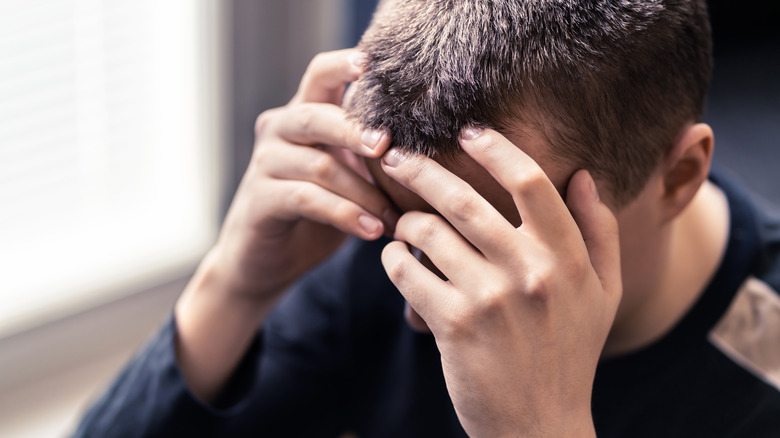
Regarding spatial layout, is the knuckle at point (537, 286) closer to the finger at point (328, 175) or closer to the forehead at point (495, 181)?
the forehead at point (495, 181)

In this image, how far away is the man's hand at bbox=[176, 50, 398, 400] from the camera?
736mm

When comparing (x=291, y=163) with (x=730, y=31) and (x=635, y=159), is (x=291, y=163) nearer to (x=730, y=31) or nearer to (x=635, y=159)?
(x=635, y=159)

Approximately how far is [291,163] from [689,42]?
433 mm

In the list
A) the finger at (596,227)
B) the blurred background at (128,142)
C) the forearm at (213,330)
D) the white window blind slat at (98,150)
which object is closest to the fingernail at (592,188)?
the finger at (596,227)

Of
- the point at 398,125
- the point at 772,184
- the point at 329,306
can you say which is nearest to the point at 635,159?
the point at 398,125

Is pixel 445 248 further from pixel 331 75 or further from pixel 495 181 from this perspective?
pixel 331 75

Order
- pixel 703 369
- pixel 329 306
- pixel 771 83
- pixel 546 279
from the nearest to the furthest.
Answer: pixel 546 279 → pixel 703 369 → pixel 329 306 → pixel 771 83

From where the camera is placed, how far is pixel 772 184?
124 centimetres

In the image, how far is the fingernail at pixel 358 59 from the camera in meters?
0.71

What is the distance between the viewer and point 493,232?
1.97ft

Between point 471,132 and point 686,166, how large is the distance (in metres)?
0.28

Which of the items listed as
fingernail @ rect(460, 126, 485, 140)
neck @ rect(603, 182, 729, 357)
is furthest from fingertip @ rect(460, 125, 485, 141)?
neck @ rect(603, 182, 729, 357)

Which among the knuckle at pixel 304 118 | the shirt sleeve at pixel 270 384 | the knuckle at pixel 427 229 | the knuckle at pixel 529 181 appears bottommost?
the shirt sleeve at pixel 270 384

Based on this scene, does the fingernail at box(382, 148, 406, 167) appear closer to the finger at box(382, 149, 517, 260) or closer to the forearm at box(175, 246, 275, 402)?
the finger at box(382, 149, 517, 260)
